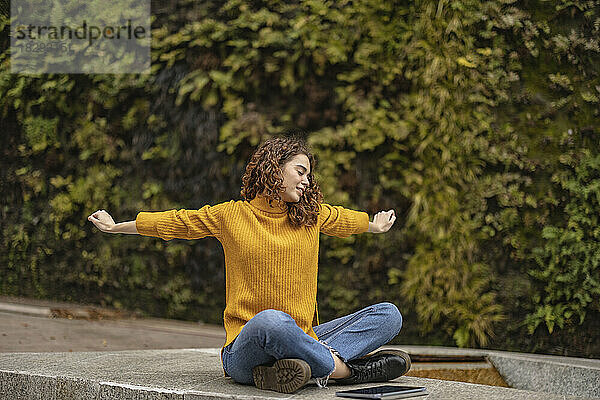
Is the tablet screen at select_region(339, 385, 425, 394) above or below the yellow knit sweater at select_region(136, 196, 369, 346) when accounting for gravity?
below

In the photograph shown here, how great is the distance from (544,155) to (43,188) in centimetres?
388

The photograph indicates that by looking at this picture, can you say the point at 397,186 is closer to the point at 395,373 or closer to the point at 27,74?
the point at 395,373

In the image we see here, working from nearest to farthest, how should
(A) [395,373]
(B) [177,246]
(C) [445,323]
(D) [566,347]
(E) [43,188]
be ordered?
1. (A) [395,373]
2. (D) [566,347]
3. (C) [445,323]
4. (B) [177,246]
5. (E) [43,188]

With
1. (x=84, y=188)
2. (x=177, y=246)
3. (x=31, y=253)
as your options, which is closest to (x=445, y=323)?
(x=177, y=246)

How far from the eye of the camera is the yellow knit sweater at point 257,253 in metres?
2.78

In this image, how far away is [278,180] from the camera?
2.81m

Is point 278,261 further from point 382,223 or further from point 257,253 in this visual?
point 382,223

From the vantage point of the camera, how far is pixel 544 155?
187 inches

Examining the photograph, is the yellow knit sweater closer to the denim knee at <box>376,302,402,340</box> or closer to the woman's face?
the woman's face

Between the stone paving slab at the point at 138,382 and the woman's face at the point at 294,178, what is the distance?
28.1 inches
